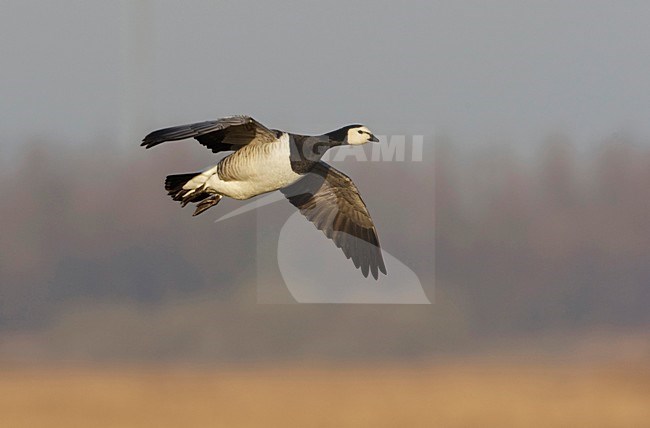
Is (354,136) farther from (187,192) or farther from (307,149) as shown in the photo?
A: (187,192)

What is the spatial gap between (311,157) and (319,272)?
7927 millimetres

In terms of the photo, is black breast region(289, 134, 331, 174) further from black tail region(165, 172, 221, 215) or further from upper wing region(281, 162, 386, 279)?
upper wing region(281, 162, 386, 279)

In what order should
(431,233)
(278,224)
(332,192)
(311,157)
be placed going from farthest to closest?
(278,224), (431,233), (332,192), (311,157)

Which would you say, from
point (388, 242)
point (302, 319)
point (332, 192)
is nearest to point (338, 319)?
point (302, 319)

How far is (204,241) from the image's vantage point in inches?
557

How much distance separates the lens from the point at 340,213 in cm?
590

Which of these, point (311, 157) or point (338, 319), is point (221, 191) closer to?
point (311, 157)

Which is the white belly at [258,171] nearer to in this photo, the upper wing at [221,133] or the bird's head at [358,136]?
the upper wing at [221,133]

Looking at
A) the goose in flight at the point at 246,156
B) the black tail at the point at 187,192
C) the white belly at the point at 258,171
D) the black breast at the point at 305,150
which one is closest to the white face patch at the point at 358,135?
the goose in flight at the point at 246,156

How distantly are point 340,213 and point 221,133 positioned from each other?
37.9 inches

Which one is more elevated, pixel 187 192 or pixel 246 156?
pixel 246 156

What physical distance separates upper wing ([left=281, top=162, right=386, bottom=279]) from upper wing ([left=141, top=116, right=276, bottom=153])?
0.67 m

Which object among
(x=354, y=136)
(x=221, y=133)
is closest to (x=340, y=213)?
(x=354, y=136)

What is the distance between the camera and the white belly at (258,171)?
4957 mm
